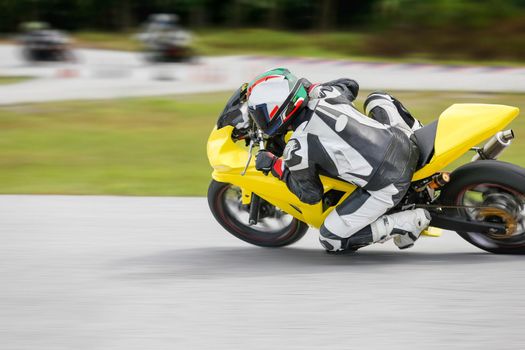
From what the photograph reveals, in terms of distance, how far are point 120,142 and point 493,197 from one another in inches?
249

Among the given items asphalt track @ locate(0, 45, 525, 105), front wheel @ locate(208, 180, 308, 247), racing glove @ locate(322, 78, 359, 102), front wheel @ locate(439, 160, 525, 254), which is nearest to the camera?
front wheel @ locate(439, 160, 525, 254)

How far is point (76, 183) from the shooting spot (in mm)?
8367

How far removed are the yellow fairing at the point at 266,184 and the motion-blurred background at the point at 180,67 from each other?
2260 millimetres

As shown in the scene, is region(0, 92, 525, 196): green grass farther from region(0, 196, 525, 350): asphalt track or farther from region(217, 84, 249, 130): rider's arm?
region(217, 84, 249, 130): rider's arm

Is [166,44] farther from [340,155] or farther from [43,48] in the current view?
[340,155]

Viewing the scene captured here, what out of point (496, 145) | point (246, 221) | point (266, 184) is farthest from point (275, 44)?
point (496, 145)

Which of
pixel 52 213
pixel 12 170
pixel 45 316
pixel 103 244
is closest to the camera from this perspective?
pixel 45 316

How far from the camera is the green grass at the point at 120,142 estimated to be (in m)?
8.39

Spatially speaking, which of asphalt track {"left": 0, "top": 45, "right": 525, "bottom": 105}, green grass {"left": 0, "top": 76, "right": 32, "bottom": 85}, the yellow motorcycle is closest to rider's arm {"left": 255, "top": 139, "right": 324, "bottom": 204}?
the yellow motorcycle

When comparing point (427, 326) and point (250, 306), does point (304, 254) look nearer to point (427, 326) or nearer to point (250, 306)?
point (250, 306)

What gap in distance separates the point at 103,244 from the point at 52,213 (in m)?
1.05

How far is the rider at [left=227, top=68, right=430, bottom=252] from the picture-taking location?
5.13 meters

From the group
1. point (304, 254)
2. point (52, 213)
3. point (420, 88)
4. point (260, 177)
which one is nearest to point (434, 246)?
point (304, 254)

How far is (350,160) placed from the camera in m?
5.17
